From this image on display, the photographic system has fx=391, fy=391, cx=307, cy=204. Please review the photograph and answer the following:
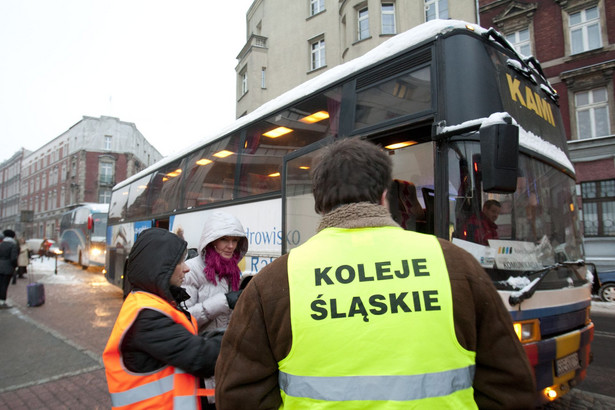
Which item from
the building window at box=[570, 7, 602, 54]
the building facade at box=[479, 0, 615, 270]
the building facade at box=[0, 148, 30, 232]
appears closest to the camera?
the building facade at box=[479, 0, 615, 270]

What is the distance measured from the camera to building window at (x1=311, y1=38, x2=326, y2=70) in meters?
23.8

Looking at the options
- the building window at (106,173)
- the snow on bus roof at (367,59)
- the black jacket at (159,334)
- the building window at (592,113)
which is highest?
the building window at (106,173)

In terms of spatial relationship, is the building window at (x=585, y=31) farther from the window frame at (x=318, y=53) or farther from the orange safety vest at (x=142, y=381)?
the orange safety vest at (x=142, y=381)

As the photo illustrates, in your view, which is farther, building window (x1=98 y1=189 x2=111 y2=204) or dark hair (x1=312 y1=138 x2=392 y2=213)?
building window (x1=98 y1=189 x2=111 y2=204)

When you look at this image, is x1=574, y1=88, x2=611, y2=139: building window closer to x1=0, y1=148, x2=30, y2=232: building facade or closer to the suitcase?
the suitcase

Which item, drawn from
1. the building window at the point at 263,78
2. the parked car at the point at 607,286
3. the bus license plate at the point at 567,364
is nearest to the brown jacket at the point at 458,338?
the bus license plate at the point at 567,364

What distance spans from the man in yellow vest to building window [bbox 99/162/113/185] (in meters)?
58.1

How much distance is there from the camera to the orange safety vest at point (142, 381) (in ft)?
6.13

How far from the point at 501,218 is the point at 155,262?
2579 millimetres

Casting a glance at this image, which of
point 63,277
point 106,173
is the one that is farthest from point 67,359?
point 106,173

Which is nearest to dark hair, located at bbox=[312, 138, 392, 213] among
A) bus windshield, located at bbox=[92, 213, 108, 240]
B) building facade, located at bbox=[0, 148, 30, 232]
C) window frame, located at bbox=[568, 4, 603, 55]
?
window frame, located at bbox=[568, 4, 603, 55]

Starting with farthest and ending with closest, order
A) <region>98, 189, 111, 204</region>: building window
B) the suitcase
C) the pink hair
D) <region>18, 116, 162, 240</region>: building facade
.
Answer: <region>18, 116, 162, 240</region>: building facade → <region>98, 189, 111, 204</region>: building window → the suitcase → the pink hair

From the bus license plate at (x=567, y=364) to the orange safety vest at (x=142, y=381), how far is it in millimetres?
2758

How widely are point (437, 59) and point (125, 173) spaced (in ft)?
189
